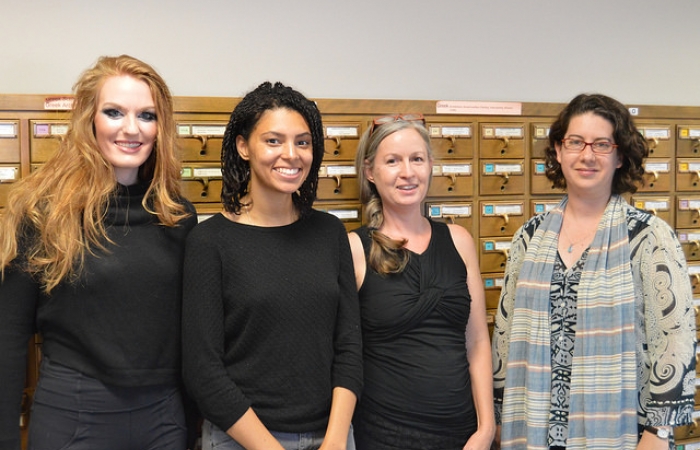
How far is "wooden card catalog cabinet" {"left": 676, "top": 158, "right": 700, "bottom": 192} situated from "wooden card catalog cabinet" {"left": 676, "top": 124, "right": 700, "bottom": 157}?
3 centimetres

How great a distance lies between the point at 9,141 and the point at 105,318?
2.92ft

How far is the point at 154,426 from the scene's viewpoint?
1679 mm

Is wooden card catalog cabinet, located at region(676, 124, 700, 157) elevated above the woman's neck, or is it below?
above

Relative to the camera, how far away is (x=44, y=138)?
2.12 meters

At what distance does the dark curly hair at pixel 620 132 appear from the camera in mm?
1903

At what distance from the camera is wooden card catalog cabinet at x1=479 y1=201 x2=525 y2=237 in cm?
257

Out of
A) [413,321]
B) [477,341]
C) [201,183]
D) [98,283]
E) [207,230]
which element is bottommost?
[477,341]

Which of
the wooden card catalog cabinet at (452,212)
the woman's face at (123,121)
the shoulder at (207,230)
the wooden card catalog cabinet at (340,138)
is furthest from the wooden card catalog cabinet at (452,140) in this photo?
the woman's face at (123,121)

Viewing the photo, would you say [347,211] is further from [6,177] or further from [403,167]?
Result: [6,177]

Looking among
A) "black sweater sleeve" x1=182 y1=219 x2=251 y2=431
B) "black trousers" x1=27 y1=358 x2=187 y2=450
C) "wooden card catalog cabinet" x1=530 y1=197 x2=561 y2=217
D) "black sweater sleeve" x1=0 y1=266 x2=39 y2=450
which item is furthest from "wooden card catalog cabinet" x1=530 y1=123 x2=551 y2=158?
Result: "black sweater sleeve" x1=0 y1=266 x2=39 y2=450

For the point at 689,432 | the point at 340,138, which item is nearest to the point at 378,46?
the point at 340,138

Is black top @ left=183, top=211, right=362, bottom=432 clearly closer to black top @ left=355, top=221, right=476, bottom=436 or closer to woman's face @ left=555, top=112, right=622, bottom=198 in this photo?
black top @ left=355, top=221, right=476, bottom=436

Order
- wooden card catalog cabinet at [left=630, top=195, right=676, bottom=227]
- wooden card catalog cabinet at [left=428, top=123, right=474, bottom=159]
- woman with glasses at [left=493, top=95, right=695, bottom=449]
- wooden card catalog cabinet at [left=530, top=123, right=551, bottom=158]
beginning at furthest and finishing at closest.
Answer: wooden card catalog cabinet at [left=630, top=195, right=676, bottom=227]
wooden card catalog cabinet at [left=530, top=123, right=551, bottom=158]
wooden card catalog cabinet at [left=428, top=123, right=474, bottom=159]
woman with glasses at [left=493, top=95, right=695, bottom=449]

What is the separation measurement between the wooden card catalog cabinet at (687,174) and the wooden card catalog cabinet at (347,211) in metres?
1.48
